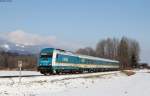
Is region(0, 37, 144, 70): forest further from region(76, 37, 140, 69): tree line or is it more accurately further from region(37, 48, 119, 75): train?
region(37, 48, 119, 75): train

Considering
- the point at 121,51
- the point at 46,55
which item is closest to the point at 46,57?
the point at 46,55

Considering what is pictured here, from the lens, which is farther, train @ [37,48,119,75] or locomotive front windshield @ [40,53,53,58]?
locomotive front windshield @ [40,53,53,58]

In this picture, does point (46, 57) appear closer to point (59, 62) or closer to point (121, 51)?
point (59, 62)

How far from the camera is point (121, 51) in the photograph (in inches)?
7298

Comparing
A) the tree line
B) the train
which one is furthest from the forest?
the train

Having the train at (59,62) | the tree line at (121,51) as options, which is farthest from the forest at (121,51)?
the train at (59,62)

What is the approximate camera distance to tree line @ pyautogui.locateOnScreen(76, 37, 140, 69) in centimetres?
18000

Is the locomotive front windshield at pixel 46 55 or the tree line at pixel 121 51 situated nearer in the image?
the locomotive front windshield at pixel 46 55

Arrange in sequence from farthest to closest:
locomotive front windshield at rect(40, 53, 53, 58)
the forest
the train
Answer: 1. the forest
2. locomotive front windshield at rect(40, 53, 53, 58)
3. the train

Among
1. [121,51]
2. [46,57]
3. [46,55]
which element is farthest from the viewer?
[121,51]

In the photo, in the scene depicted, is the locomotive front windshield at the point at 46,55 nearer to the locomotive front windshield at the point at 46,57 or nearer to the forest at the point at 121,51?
the locomotive front windshield at the point at 46,57

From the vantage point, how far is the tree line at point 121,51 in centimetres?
18000

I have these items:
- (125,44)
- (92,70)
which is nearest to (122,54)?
(125,44)

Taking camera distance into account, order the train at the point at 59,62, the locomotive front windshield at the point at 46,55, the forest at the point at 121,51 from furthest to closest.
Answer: the forest at the point at 121,51 < the locomotive front windshield at the point at 46,55 < the train at the point at 59,62
